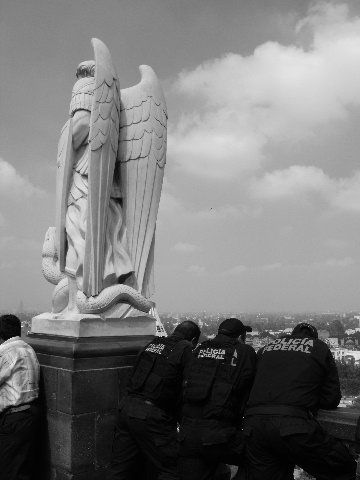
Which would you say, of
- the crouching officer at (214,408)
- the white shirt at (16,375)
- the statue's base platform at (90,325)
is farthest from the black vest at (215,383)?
the white shirt at (16,375)

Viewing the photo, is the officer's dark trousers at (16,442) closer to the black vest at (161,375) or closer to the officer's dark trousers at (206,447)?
the black vest at (161,375)

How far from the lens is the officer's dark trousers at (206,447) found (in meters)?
3.35

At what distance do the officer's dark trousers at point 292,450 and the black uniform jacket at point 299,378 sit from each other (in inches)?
5.1

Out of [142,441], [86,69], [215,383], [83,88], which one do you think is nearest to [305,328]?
[215,383]

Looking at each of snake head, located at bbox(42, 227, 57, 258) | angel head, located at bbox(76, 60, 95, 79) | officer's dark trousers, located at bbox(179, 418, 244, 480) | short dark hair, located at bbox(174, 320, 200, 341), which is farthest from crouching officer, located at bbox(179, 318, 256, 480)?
angel head, located at bbox(76, 60, 95, 79)

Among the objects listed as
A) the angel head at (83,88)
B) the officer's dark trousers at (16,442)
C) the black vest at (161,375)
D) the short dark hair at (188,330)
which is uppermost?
the angel head at (83,88)

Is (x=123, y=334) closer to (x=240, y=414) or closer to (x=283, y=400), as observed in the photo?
(x=240, y=414)

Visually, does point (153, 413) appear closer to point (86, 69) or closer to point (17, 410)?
point (17, 410)

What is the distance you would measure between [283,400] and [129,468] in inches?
59.0

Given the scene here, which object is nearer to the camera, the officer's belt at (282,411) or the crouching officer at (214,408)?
the officer's belt at (282,411)

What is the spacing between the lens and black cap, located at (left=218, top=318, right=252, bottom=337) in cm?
375

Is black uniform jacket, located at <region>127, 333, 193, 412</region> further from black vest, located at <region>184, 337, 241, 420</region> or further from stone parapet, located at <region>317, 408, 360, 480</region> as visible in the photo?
stone parapet, located at <region>317, 408, 360, 480</region>

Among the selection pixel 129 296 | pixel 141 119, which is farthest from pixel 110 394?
pixel 141 119

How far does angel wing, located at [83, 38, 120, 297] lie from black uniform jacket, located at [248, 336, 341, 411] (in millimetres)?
2083
